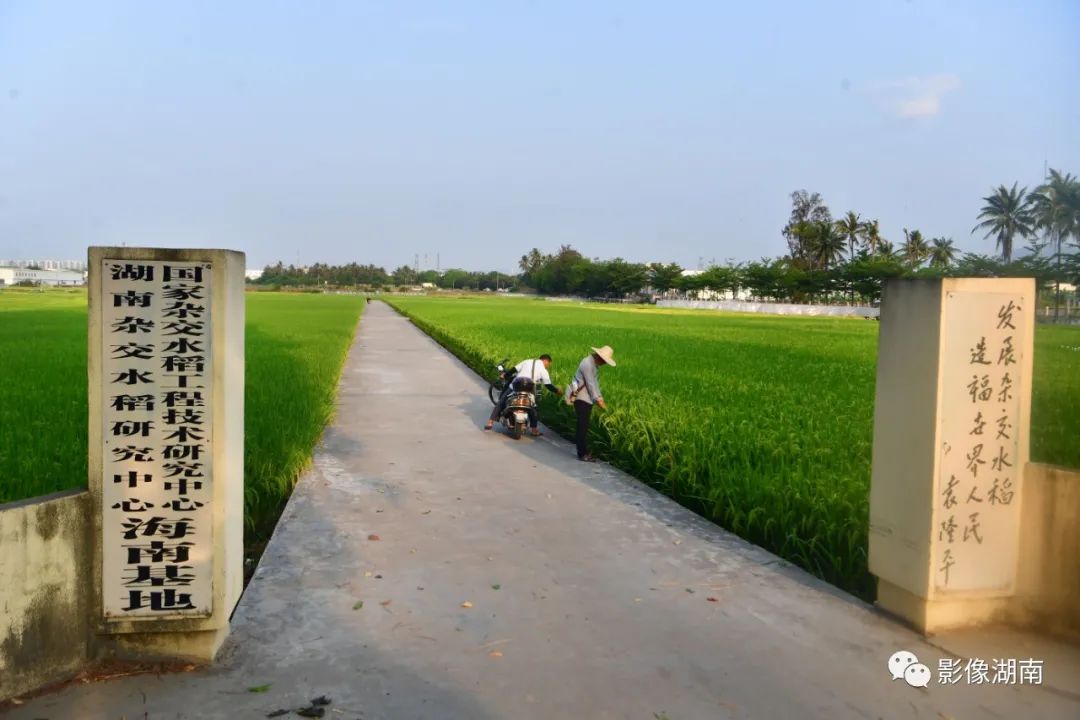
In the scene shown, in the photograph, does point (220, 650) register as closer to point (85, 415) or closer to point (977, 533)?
point (977, 533)

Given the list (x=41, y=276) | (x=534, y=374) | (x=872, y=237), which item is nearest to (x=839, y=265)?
(x=872, y=237)

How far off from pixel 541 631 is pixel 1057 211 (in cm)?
355

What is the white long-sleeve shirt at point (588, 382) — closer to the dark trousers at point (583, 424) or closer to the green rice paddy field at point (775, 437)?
the dark trousers at point (583, 424)

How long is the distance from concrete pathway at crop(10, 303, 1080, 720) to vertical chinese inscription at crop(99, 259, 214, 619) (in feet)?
1.33

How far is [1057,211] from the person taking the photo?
453 cm

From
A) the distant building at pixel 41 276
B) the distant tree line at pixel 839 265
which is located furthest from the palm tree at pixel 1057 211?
the distant building at pixel 41 276

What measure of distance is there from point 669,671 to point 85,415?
6.60 m

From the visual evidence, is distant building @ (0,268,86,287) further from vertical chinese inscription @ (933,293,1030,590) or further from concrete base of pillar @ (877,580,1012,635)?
vertical chinese inscription @ (933,293,1030,590)

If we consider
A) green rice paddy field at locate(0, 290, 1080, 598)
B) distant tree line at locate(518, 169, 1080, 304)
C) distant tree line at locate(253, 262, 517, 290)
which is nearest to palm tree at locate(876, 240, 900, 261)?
distant tree line at locate(518, 169, 1080, 304)

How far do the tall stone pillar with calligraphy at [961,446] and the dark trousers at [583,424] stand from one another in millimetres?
4398

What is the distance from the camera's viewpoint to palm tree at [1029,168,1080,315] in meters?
4.43

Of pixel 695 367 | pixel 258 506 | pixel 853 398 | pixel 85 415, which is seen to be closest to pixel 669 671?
pixel 258 506

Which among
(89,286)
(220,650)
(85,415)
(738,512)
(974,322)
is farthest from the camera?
(85,415)

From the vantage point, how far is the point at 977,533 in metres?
4.17
